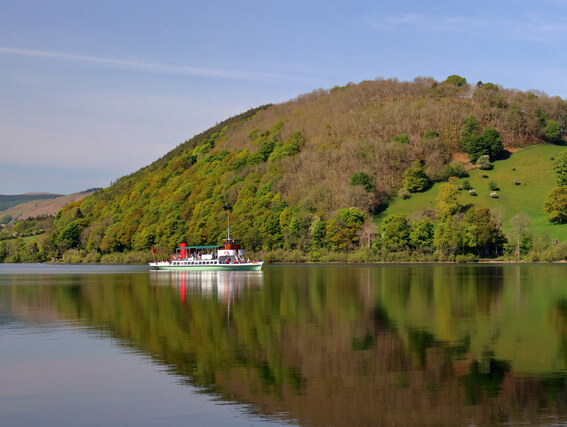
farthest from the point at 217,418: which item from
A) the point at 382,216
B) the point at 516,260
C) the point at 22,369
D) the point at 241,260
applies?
the point at 382,216

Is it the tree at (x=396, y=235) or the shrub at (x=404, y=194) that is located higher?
the shrub at (x=404, y=194)

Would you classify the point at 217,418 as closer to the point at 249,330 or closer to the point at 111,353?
the point at 111,353

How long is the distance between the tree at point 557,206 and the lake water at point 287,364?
384 feet

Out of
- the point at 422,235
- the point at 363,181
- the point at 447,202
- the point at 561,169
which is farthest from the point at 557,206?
the point at 363,181

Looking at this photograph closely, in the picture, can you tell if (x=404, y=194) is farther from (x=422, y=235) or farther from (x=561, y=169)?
(x=561, y=169)

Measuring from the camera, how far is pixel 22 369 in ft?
94.0

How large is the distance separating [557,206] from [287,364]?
15072cm

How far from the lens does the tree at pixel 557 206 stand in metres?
163

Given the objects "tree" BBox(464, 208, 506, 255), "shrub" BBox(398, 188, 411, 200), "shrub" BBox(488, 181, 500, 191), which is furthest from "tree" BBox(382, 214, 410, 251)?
"shrub" BBox(488, 181, 500, 191)

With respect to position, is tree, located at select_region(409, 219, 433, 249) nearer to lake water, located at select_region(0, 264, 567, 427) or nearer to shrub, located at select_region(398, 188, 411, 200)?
shrub, located at select_region(398, 188, 411, 200)

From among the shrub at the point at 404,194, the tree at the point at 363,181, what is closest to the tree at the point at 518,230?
the shrub at the point at 404,194

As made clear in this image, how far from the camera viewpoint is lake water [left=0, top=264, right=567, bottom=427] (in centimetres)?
2120

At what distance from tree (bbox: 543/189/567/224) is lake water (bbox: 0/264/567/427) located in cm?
11700

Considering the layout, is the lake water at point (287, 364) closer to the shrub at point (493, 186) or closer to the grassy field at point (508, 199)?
the grassy field at point (508, 199)
